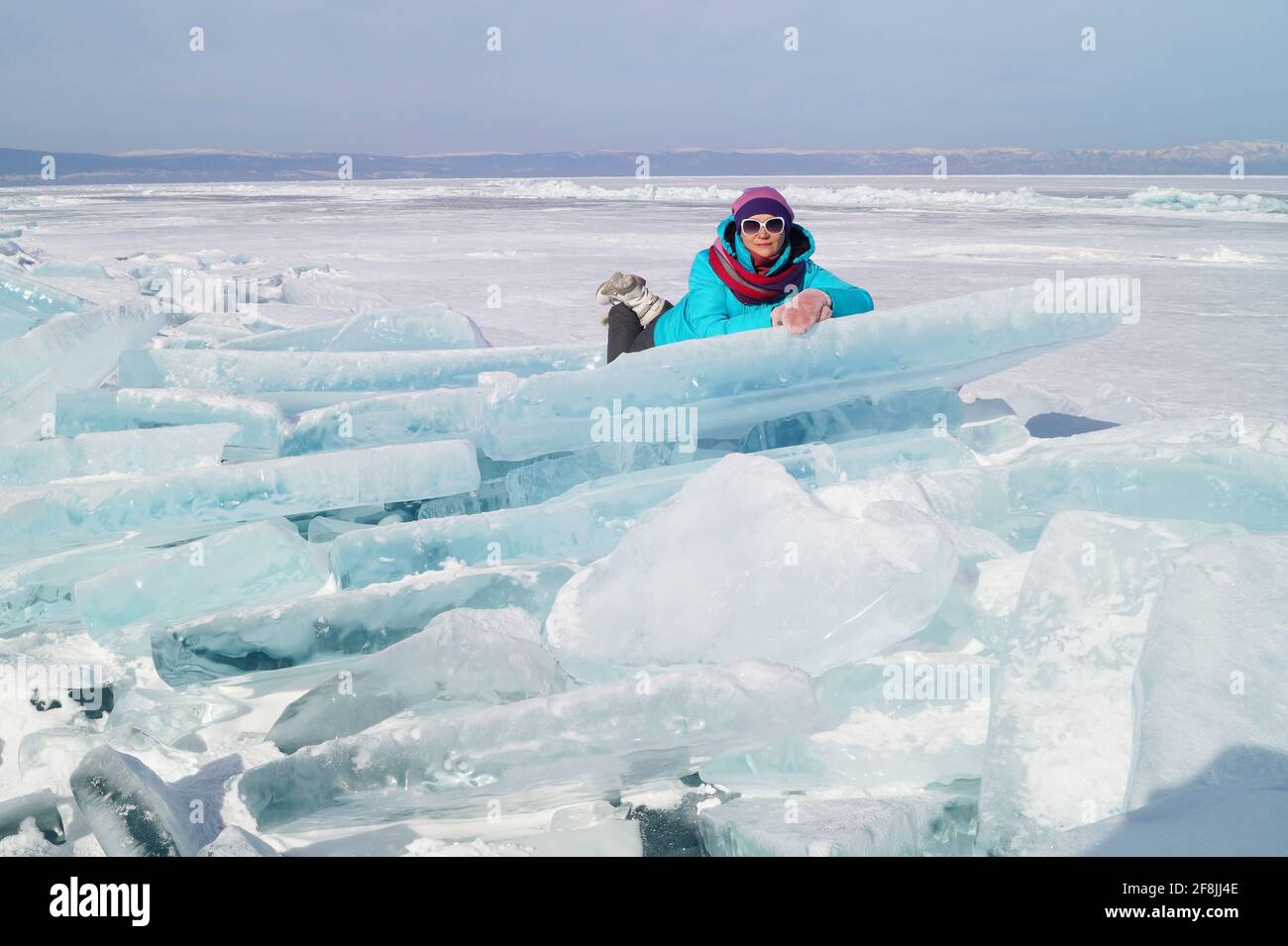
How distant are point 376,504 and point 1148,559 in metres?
1.81

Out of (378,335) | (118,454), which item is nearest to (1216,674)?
(118,454)

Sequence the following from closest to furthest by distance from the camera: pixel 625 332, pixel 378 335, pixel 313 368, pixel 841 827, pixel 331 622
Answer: pixel 841 827 → pixel 331 622 → pixel 625 332 → pixel 313 368 → pixel 378 335

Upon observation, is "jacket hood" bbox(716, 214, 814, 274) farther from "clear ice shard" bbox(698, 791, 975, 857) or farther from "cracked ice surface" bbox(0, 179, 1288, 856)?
"clear ice shard" bbox(698, 791, 975, 857)

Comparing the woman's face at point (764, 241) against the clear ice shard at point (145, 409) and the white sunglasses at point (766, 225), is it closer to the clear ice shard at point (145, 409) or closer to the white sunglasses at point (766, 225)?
the white sunglasses at point (766, 225)

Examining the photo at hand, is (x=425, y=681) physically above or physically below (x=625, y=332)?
below

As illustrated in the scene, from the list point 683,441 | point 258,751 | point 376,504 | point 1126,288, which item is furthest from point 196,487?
point 1126,288

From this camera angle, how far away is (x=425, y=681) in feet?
5.52

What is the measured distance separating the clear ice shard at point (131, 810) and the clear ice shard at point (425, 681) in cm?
26

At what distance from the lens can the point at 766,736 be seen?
4.78 feet

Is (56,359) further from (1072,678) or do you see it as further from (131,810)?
(1072,678)

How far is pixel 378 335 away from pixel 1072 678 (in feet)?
10.3

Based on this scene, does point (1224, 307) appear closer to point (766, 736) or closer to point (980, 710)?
point (980, 710)

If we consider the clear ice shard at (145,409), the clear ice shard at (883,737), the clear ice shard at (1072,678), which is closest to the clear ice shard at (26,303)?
the clear ice shard at (145,409)

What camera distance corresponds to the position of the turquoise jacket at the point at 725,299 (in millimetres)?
2740
